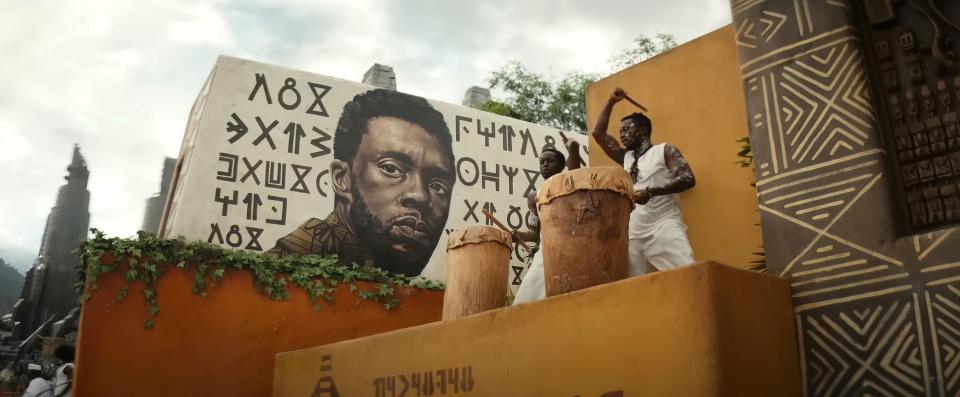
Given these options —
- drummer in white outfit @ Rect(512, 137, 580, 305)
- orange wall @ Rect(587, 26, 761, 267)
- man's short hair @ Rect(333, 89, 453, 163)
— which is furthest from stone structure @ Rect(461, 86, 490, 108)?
drummer in white outfit @ Rect(512, 137, 580, 305)

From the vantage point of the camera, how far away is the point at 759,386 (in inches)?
122

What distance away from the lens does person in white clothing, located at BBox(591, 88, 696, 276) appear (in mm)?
4902

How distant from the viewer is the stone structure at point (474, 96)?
17.9 m

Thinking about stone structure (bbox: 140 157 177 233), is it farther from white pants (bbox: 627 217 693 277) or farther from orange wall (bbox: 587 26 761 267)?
white pants (bbox: 627 217 693 277)

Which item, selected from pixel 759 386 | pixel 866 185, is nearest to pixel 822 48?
pixel 866 185

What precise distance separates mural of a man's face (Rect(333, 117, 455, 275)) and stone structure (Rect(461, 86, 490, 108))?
8147 mm

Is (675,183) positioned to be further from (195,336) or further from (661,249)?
(195,336)

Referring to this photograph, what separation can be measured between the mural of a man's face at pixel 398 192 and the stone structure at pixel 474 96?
8147mm

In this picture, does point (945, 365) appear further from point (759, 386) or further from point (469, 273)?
point (469, 273)

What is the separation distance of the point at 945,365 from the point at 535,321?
66.9 inches

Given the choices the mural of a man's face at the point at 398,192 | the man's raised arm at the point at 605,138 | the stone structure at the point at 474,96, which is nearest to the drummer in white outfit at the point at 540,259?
the man's raised arm at the point at 605,138

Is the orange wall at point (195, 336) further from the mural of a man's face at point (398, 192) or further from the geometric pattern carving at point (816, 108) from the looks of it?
the geometric pattern carving at point (816, 108)

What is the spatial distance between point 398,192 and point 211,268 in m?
2.79

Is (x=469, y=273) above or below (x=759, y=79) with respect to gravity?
below
